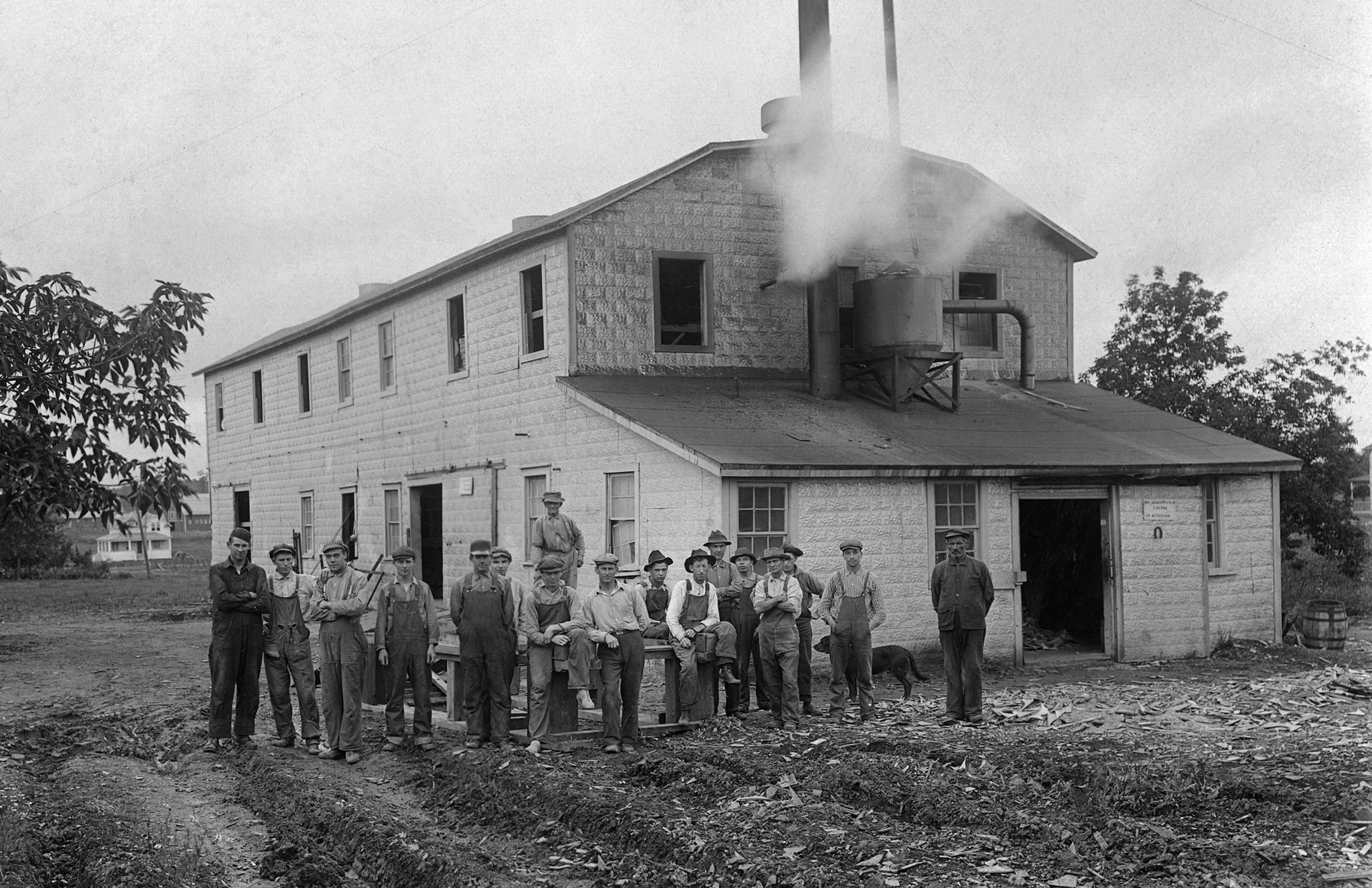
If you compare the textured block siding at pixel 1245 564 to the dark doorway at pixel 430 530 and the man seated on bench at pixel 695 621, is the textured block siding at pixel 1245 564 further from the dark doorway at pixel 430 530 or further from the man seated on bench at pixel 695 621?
the dark doorway at pixel 430 530

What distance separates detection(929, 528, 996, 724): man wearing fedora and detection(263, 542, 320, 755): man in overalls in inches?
230

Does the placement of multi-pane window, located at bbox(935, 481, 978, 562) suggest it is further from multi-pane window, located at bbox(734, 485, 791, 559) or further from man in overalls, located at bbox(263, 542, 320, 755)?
man in overalls, located at bbox(263, 542, 320, 755)

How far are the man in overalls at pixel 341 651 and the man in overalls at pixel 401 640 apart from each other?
0.20 metres

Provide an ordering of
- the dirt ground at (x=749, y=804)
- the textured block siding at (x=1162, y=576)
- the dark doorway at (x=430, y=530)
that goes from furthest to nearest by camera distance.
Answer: the dark doorway at (x=430, y=530) < the textured block siding at (x=1162, y=576) < the dirt ground at (x=749, y=804)

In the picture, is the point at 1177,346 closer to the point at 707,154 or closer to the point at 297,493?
the point at 707,154

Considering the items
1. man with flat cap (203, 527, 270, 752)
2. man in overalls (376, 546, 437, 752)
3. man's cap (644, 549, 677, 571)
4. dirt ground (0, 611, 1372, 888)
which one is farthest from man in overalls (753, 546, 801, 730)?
man with flat cap (203, 527, 270, 752)

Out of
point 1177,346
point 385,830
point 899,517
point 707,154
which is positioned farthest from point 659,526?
point 1177,346

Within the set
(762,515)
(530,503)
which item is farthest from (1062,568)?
(530,503)

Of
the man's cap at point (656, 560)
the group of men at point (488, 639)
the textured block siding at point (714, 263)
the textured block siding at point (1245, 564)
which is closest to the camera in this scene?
the group of men at point (488, 639)

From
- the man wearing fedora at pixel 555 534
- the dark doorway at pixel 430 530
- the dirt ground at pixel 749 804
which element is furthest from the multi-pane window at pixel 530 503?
the dirt ground at pixel 749 804

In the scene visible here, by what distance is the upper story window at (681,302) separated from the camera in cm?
1920

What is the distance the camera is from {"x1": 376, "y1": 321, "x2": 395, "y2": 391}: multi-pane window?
79.5ft

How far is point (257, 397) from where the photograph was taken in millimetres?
30719

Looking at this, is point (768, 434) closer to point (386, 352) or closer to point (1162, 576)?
point (1162, 576)
